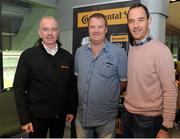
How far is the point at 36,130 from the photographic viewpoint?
7.28 ft

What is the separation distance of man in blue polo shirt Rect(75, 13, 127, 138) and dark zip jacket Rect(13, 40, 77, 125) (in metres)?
0.17

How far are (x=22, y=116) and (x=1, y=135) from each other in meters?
1.20

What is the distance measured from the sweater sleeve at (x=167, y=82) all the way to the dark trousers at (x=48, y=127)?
90 cm

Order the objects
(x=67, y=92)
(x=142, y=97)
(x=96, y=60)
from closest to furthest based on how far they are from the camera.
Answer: (x=142, y=97)
(x=96, y=60)
(x=67, y=92)

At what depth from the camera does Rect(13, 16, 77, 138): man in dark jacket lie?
215 cm

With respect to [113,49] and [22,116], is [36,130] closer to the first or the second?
[22,116]

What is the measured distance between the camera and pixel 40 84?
2.16 m

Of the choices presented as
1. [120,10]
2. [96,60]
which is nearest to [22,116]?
Result: [96,60]

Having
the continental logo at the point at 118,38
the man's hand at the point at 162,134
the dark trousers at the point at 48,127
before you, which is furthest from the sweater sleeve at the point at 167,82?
the continental logo at the point at 118,38

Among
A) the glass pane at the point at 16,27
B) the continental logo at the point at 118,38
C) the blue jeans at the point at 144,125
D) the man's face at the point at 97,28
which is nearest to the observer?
the blue jeans at the point at 144,125

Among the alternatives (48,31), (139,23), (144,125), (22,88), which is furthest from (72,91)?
(139,23)

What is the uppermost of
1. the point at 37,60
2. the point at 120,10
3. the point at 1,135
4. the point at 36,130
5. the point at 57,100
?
the point at 120,10

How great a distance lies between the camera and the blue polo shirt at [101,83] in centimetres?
208

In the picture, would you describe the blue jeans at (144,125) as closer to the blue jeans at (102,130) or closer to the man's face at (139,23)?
the blue jeans at (102,130)
